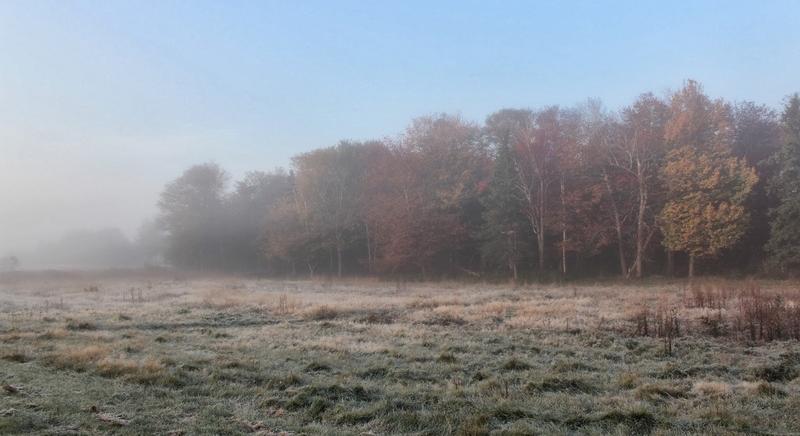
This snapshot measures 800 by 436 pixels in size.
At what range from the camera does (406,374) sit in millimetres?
10016

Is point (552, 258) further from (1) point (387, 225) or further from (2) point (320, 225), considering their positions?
(2) point (320, 225)

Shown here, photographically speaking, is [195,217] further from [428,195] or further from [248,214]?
[428,195]

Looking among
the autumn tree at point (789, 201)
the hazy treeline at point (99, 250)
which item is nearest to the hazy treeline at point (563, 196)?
Result: the autumn tree at point (789, 201)

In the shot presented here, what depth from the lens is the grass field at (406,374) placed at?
6773 mm

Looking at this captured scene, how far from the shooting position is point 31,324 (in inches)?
691

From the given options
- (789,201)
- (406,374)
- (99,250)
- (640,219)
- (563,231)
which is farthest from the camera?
(99,250)

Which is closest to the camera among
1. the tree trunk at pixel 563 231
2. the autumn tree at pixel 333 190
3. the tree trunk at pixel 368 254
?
the tree trunk at pixel 563 231

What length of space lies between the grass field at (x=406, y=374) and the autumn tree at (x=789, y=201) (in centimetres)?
2028

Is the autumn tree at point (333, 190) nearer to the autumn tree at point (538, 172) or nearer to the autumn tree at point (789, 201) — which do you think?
the autumn tree at point (538, 172)

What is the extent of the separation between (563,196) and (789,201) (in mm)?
14269

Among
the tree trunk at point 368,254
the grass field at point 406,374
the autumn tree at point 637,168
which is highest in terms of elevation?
the autumn tree at point 637,168

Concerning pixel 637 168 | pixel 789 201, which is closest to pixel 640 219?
pixel 637 168

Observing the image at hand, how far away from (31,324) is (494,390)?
16.0 meters

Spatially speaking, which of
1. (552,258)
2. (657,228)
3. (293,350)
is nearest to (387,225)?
(552,258)
